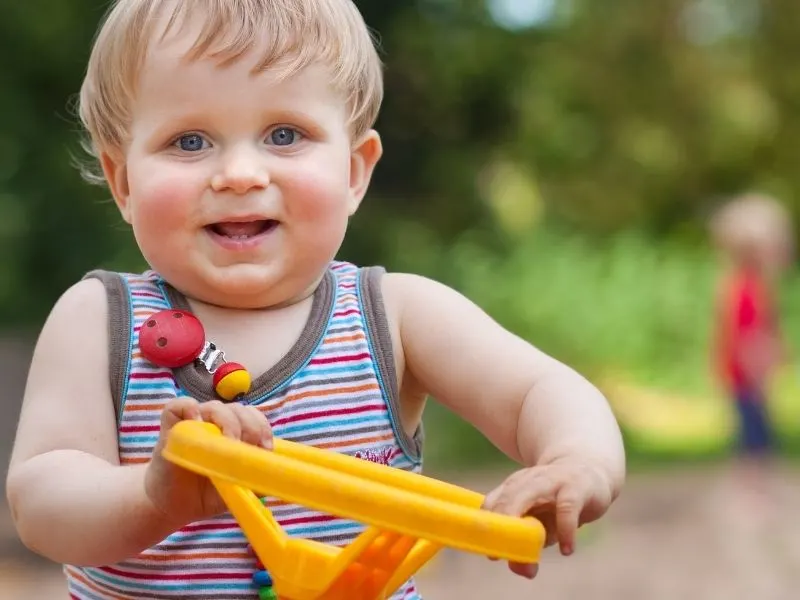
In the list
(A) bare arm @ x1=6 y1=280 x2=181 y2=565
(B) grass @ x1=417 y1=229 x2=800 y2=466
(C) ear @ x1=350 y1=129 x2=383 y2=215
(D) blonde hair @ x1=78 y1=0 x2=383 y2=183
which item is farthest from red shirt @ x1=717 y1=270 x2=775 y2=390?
(A) bare arm @ x1=6 y1=280 x2=181 y2=565

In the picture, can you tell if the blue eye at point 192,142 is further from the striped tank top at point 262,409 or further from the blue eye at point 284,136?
the striped tank top at point 262,409

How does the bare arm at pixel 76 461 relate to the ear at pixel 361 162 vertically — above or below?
below

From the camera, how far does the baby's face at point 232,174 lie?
5.82 ft

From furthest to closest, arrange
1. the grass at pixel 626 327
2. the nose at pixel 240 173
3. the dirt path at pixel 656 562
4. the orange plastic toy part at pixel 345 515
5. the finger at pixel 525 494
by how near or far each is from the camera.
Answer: the grass at pixel 626 327 < the dirt path at pixel 656 562 < the nose at pixel 240 173 < the finger at pixel 525 494 < the orange plastic toy part at pixel 345 515

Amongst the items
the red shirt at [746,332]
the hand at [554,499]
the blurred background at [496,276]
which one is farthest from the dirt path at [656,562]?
the hand at [554,499]

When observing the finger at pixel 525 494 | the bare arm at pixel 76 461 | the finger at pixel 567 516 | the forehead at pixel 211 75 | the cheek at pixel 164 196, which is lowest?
the bare arm at pixel 76 461

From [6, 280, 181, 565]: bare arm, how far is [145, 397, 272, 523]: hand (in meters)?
0.05

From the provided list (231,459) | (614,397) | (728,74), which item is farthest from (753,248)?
(728,74)

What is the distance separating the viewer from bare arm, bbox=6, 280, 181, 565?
1599 mm

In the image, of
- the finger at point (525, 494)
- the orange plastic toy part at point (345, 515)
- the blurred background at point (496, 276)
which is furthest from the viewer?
the blurred background at point (496, 276)

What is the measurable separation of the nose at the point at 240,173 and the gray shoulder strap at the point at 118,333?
25 cm

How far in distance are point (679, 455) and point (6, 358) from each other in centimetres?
454

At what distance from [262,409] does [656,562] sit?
16.3 feet

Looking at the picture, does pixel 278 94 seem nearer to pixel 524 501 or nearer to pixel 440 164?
pixel 524 501
